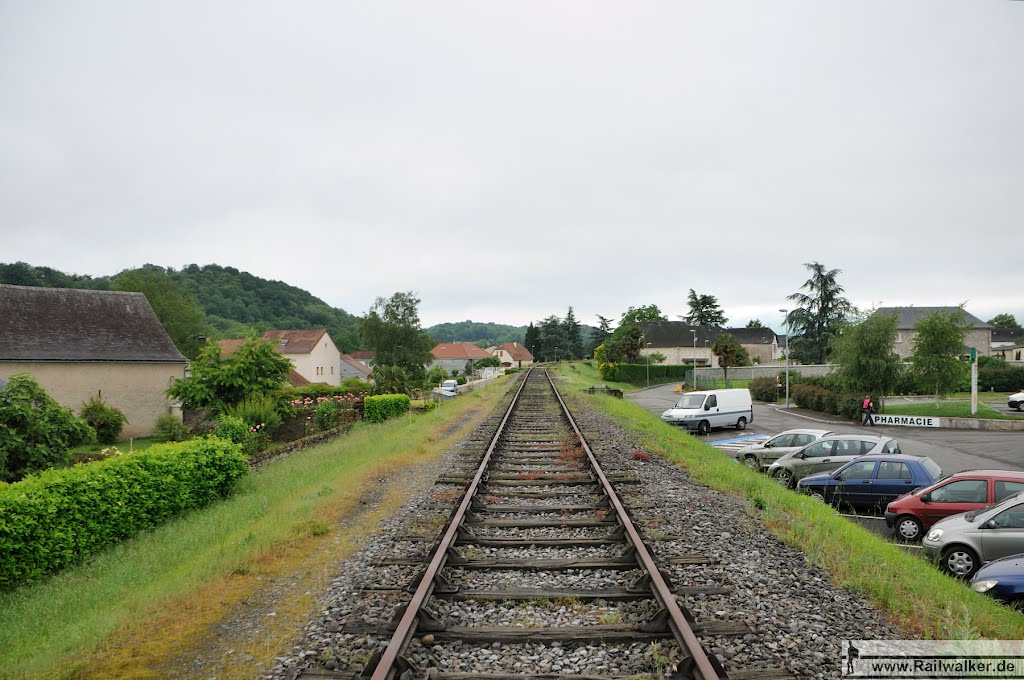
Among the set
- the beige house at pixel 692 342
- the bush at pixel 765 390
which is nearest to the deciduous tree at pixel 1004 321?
the beige house at pixel 692 342

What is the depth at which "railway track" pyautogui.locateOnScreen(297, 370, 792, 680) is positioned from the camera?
4.12 meters

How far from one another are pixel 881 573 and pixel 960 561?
392cm

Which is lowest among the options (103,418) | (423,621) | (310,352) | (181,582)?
(103,418)

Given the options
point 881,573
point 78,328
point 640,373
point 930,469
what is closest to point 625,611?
point 881,573

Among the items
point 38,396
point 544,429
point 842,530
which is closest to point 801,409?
point 544,429

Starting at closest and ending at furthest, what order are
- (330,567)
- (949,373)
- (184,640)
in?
(184,640) < (330,567) < (949,373)

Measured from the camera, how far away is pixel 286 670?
4188mm

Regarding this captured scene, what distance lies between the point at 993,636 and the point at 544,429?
46.9 feet

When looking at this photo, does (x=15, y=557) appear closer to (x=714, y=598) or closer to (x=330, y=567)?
(x=330, y=567)

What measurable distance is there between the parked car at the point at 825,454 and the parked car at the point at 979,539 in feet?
18.4

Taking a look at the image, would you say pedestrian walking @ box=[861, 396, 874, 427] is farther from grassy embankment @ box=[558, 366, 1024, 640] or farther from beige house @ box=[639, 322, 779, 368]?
beige house @ box=[639, 322, 779, 368]

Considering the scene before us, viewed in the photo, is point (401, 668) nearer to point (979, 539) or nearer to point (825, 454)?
point (979, 539)

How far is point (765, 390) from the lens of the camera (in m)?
43.8

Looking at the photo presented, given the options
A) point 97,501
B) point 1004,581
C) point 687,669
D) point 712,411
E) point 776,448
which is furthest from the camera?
point 712,411
